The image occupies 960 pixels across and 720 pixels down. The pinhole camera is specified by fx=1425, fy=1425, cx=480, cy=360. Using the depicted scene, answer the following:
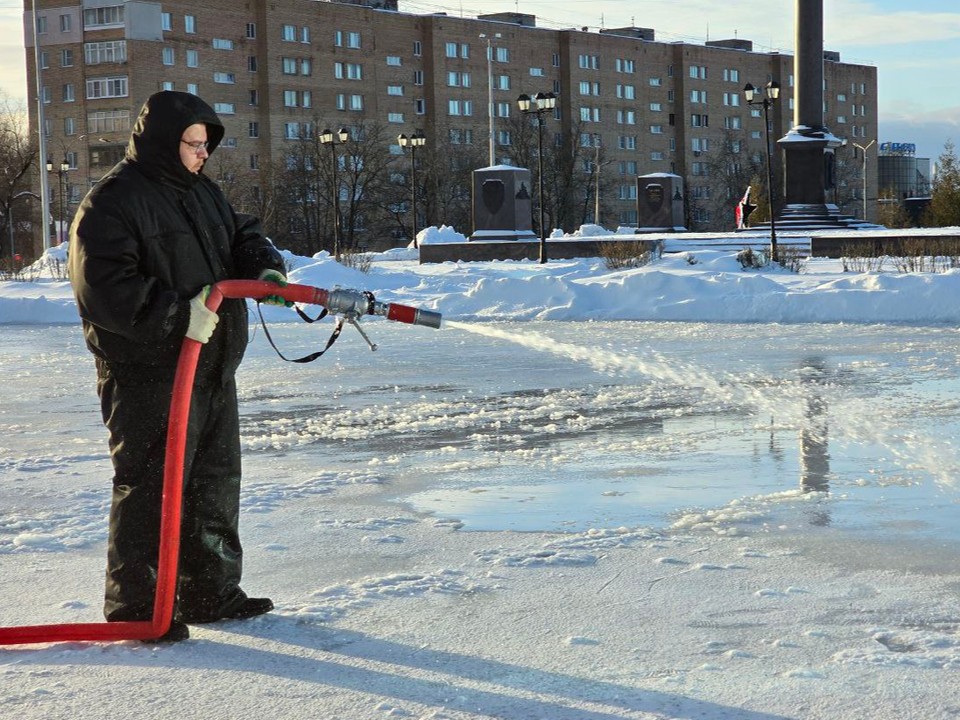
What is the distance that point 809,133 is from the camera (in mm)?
36938

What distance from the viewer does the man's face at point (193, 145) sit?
4289mm

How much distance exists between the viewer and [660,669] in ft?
12.5

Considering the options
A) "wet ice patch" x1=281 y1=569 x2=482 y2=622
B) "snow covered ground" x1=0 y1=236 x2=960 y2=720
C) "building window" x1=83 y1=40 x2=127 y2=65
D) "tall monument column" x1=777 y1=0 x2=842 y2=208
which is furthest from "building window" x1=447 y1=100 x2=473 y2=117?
"wet ice patch" x1=281 y1=569 x2=482 y2=622

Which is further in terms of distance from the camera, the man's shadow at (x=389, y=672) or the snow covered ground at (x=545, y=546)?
the snow covered ground at (x=545, y=546)

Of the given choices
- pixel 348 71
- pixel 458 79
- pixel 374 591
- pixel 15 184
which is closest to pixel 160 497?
pixel 374 591

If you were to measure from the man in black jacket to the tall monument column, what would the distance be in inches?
1306

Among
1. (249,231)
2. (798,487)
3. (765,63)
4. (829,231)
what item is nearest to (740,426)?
(798,487)

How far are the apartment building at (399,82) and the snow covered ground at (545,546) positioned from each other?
5201cm

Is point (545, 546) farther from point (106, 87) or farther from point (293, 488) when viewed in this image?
point (106, 87)

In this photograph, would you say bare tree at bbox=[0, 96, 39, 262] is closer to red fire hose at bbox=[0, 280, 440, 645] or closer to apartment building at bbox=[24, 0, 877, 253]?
apartment building at bbox=[24, 0, 877, 253]

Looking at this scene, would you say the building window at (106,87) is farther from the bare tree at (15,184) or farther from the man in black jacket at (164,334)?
the man in black jacket at (164,334)

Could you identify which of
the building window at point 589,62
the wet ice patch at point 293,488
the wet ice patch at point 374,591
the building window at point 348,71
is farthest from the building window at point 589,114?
the wet ice patch at point 374,591

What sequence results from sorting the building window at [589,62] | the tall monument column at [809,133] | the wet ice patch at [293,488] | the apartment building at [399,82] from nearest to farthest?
the wet ice patch at [293,488]
the tall monument column at [809,133]
the apartment building at [399,82]
the building window at [589,62]

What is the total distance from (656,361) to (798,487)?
6297mm
